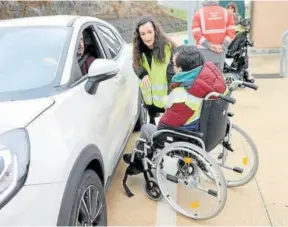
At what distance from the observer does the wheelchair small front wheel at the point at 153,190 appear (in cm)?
319

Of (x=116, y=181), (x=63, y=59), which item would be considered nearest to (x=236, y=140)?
(x=116, y=181)

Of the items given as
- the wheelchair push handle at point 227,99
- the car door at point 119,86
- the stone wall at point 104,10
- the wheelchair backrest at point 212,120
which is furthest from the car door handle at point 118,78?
the stone wall at point 104,10

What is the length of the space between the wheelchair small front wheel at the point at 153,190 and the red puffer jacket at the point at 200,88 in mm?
628

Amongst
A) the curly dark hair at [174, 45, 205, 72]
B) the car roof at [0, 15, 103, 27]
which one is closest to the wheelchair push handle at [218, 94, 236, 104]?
the curly dark hair at [174, 45, 205, 72]

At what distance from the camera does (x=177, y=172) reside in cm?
300

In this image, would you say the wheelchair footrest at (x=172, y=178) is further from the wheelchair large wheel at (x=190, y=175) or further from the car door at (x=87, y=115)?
the car door at (x=87, y=115)

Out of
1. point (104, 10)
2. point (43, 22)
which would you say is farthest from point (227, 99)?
point (104, 10)

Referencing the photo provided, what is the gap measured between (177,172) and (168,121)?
428mm

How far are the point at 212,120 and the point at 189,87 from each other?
0.97ft

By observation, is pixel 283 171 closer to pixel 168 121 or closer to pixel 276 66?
pixel 168 121

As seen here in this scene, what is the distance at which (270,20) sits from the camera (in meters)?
10.4

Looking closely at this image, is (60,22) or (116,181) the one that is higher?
(60,22)

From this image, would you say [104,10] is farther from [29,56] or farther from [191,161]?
[191,161]

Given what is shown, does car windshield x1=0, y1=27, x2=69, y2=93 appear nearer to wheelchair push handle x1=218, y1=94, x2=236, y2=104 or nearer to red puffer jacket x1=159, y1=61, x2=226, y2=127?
red puffer jacket x1=159, y1=61, x2=226, y2=127
